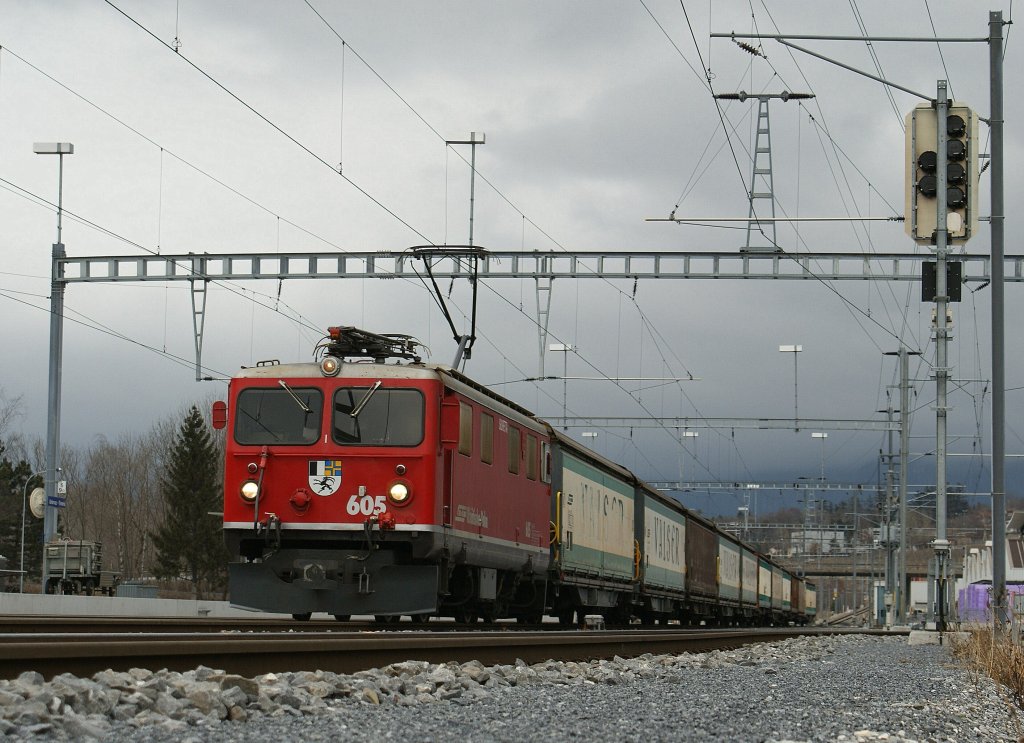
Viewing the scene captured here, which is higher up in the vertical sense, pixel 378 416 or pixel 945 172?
pixel 945 172

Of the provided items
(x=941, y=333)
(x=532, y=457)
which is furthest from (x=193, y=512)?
(x=532, y=457)

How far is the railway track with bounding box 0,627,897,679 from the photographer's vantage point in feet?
26.5

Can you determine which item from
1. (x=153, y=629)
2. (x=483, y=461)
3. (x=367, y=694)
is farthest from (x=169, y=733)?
(x=483, y=461)

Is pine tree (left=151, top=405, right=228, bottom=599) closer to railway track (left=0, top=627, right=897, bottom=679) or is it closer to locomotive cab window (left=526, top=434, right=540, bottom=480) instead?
locomotive cab window (left=526, top=434, right=540, bottom=480)

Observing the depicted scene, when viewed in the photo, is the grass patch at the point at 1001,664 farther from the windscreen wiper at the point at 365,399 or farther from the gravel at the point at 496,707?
the windscreen wiper at the point at 365,399

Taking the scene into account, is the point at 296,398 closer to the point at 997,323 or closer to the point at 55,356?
the point at 997,323

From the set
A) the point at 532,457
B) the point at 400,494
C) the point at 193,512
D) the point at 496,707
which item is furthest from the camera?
the point at 193,512

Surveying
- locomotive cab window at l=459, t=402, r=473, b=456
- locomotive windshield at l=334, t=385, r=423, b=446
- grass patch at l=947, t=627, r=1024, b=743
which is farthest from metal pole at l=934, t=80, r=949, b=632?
locomotive windshield at l=334, t=385, r=423, b=446

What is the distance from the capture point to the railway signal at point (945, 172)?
59.6 feet

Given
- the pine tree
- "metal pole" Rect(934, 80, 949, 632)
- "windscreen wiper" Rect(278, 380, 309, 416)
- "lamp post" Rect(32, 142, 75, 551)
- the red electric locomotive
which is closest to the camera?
the red electric locomotive

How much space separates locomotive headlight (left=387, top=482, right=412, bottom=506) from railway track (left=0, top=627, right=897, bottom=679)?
2076mm

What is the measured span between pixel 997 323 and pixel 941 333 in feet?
16.6

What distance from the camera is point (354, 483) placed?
15.9 m

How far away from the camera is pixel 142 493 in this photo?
9500 cm
